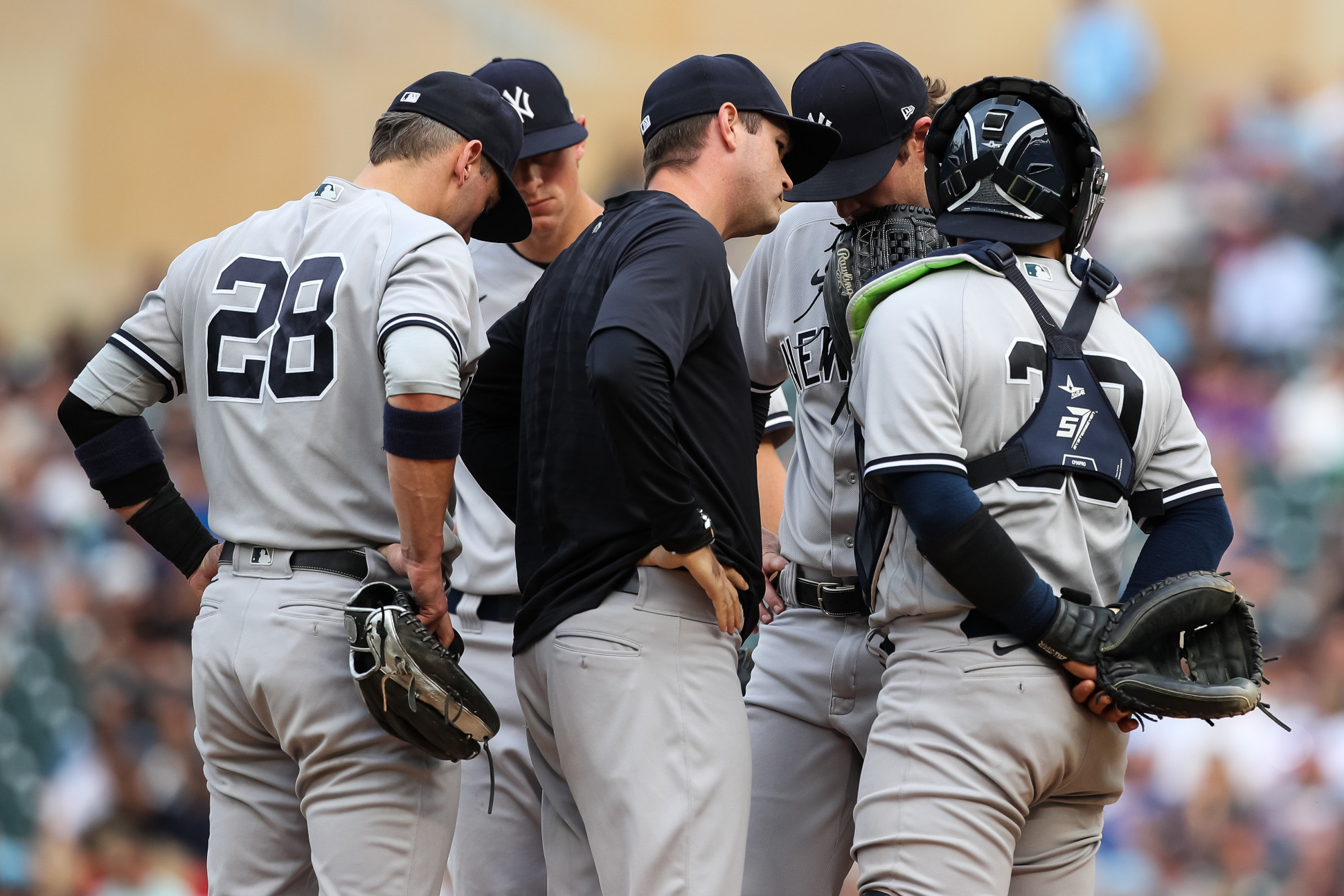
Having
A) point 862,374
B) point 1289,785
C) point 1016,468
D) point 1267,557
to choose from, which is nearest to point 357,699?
point 862,374

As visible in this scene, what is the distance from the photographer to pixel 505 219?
3.05 meters

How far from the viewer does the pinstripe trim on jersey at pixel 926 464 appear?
7.50 ft

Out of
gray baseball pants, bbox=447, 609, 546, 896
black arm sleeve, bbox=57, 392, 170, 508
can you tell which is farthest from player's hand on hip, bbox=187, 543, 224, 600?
gray baseball pants, bbox=447, 609, 546, 896

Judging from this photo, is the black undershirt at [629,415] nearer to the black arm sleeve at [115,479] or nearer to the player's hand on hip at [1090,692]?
the player's hand on hip at [1090,692]

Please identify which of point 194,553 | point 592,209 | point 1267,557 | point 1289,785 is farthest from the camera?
point 1267,557

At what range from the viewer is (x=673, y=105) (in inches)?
105

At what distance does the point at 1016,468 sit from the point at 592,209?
1743mm

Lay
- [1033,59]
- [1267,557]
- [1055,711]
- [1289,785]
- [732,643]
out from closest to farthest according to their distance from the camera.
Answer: [1055,711]
[732,643]
[1289,785]
[1267,557]
[1033,59]

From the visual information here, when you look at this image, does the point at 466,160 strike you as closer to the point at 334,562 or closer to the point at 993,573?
the point at 334,562

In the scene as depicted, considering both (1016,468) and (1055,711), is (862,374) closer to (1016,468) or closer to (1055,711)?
(1016,468)

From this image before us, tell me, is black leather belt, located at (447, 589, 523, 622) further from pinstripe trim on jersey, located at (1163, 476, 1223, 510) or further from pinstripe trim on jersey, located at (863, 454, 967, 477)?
pinstripe trim on jersey, located at (1163, 476, 1223, 510)

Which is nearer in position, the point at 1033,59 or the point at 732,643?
the point at 732,643

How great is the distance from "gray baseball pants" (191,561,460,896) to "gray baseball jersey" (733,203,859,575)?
885 mm

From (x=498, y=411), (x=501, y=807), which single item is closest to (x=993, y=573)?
(x=498, y=411)
